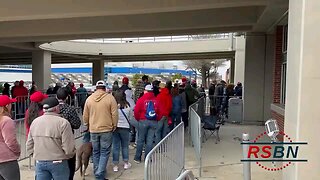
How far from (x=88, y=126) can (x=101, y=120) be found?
398 mm

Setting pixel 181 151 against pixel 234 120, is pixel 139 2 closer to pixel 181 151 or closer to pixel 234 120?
pixel 181 151

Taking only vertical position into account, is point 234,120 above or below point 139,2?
below

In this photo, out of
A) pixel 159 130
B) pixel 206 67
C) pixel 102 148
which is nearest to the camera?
pixel 102 148

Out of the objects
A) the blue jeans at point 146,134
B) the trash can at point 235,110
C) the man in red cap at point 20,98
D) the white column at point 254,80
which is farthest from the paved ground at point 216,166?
the man in red cap at point 20,98

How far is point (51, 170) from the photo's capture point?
445 centimetres

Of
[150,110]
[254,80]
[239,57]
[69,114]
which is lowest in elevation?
[150,110]

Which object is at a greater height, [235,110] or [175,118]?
[175,118]

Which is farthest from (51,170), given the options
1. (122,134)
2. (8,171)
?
(122,134)

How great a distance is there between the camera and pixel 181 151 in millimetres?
6766

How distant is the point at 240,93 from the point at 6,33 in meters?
11.8

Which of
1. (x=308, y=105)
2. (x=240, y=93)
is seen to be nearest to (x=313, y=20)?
(x=308, y=105)

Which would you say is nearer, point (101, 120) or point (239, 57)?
point (101, 120)

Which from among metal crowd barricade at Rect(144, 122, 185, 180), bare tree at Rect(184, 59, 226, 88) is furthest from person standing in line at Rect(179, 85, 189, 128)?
bare tree at Rect(184, 59, 226, 88)

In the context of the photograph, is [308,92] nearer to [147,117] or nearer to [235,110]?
[147,117]
